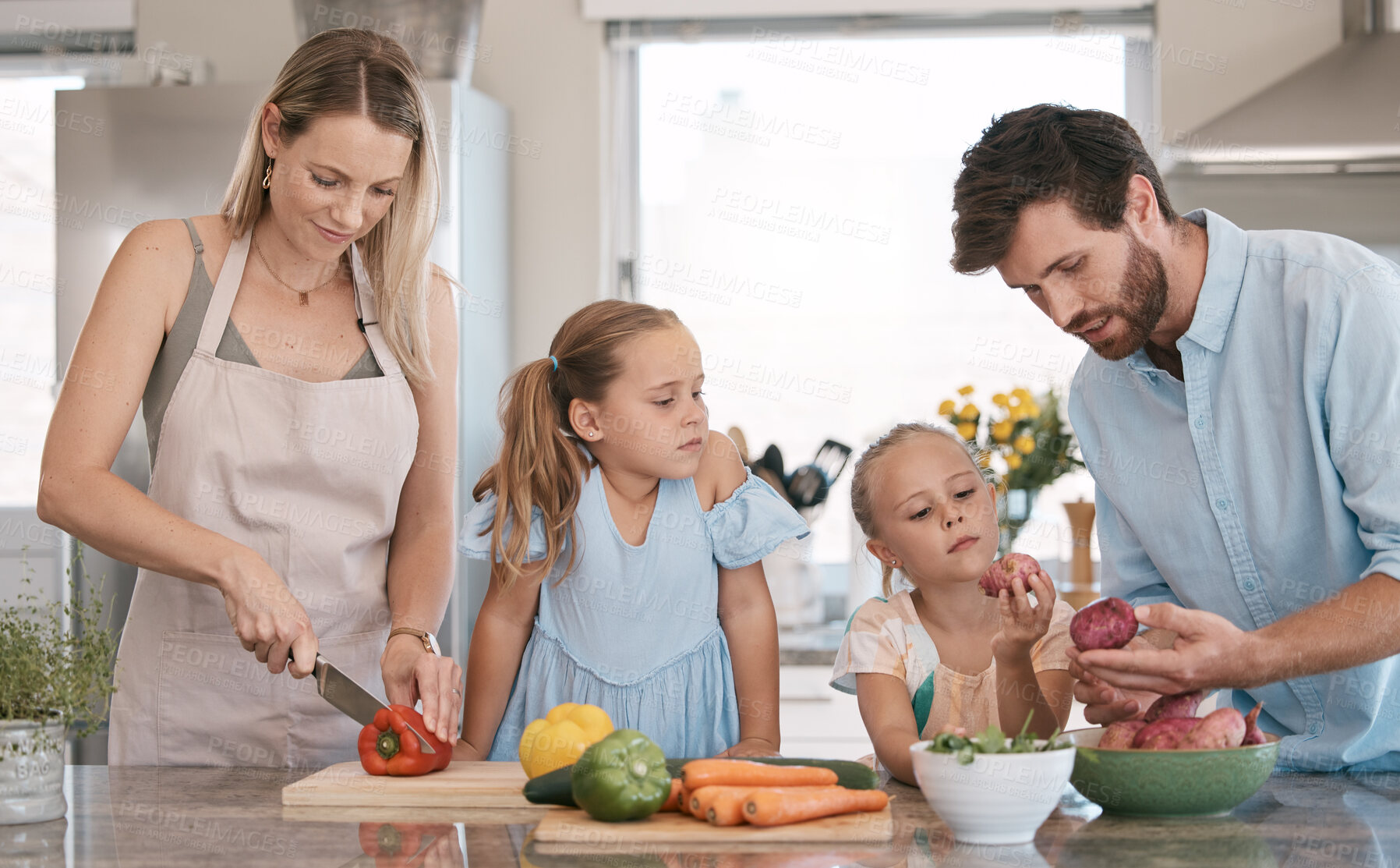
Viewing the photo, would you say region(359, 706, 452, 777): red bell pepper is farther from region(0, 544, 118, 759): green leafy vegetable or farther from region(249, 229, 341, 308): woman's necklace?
region(249, 229, 341, 308): woman's necklace

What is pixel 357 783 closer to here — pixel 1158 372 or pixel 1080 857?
pixel 1080 857

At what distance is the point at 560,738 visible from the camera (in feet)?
4.44

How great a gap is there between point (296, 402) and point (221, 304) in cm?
17

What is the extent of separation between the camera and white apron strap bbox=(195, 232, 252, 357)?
65.4 inches

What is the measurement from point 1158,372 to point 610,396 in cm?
79

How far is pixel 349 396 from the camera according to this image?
5.64ft

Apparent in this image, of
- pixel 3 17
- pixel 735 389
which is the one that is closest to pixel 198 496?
pixel 735 389

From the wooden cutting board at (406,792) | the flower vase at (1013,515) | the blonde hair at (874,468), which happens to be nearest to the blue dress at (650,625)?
the blonde hair at (874,468)

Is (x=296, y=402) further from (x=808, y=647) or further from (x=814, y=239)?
(x=814, y=239)

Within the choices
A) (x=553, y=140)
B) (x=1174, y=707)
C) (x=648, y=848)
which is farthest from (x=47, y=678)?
(x=553, y=140)

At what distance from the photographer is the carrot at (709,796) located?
1.18 metres

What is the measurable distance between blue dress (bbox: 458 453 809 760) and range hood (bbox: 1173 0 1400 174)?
1961 mm

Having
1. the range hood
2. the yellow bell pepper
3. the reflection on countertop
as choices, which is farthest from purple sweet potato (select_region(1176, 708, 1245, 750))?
the range hood

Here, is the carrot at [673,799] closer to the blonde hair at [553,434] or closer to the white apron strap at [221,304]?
the blonde hair at [553,434]
